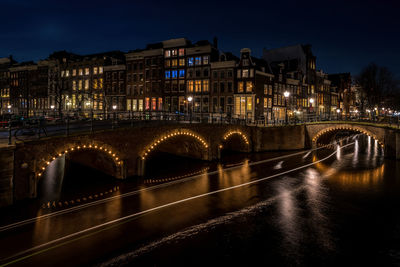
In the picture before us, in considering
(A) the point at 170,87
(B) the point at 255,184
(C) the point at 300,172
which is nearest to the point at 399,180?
(C) the point at 300,172

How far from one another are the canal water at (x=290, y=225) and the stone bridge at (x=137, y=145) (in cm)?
151

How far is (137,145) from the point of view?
19.9 m

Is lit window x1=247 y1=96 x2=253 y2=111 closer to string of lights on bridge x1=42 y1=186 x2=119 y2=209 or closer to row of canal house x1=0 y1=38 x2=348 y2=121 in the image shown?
row of canal house x1=0 y1=38 x2=348 y2=121

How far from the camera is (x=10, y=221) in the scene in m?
12.0

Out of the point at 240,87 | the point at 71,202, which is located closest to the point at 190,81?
the point at 240,87

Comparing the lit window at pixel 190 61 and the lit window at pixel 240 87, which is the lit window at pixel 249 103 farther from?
the lit window at pixel 190 61

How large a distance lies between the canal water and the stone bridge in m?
1.51

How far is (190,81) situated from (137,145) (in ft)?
105

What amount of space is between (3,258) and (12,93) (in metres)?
78.8

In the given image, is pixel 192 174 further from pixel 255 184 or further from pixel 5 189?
pixel 5 189

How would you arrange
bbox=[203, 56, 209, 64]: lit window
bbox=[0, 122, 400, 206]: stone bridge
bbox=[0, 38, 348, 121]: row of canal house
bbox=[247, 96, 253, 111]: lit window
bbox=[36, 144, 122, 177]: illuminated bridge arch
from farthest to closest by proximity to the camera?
1. bbox=[203, 56, 209, 64]: lit window
2. bbox=[0, 38, 348, 121]: row of canal house
3. bbox=[247, 96, 253, 111]: lit window
4. bbox=[36, 144, 122, 177]: illuminated bridge arch
5. bbox=[0, 122, 400, 206]: stone bridge

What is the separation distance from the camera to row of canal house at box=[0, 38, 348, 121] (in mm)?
45656

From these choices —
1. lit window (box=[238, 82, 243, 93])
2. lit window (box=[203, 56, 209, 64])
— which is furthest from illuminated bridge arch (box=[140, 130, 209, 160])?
lit window (box=[203, 56, 209, 64])

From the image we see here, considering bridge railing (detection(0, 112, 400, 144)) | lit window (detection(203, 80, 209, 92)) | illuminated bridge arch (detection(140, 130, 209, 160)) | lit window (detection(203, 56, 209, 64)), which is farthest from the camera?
lit window (detection(203, 80, 209, 92))
